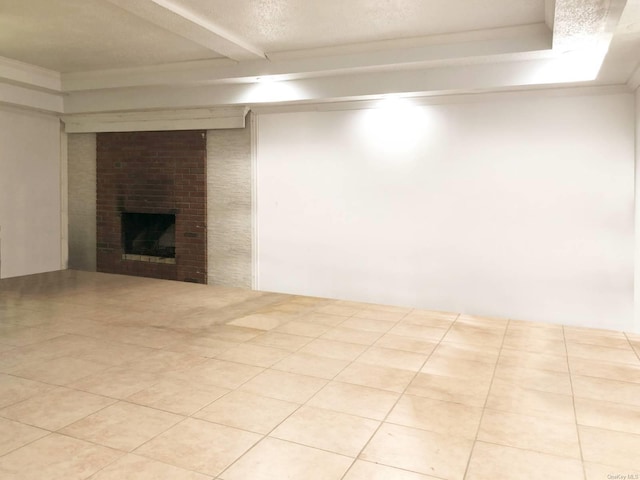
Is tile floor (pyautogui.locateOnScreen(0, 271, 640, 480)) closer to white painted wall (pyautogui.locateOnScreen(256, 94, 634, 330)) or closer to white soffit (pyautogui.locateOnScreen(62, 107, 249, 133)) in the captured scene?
white painted wall (pyautogui.locateOnScreen(256, 94, 634, 330))

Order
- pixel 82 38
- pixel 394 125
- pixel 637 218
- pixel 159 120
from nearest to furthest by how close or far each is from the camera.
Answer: pixel 637 218 → pixel 82 38 → pixel 394 125 → pixel 159 120

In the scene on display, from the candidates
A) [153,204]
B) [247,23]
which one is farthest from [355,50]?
[153,204]

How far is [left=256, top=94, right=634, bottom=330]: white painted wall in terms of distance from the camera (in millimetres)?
5219

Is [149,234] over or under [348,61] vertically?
under

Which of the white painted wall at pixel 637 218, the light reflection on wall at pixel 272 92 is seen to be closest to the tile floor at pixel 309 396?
the white painted wall at pixel 637 218

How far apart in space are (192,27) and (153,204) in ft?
11.3

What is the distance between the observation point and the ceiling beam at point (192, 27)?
400 cm

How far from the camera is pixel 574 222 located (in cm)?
532

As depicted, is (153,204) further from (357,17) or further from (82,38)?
(357,17)

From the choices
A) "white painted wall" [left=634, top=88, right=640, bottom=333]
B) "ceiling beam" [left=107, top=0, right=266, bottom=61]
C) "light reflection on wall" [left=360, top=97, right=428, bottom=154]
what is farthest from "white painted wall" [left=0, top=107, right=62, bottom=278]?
"white painted wall" [left=634, top=88, right=640, bottom=333]

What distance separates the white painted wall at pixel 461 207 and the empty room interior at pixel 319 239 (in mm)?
24

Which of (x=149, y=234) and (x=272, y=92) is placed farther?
(x=149, y=234)

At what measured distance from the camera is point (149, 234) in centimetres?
767

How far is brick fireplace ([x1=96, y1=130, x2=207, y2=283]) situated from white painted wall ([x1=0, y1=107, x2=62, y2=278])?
695 mm
